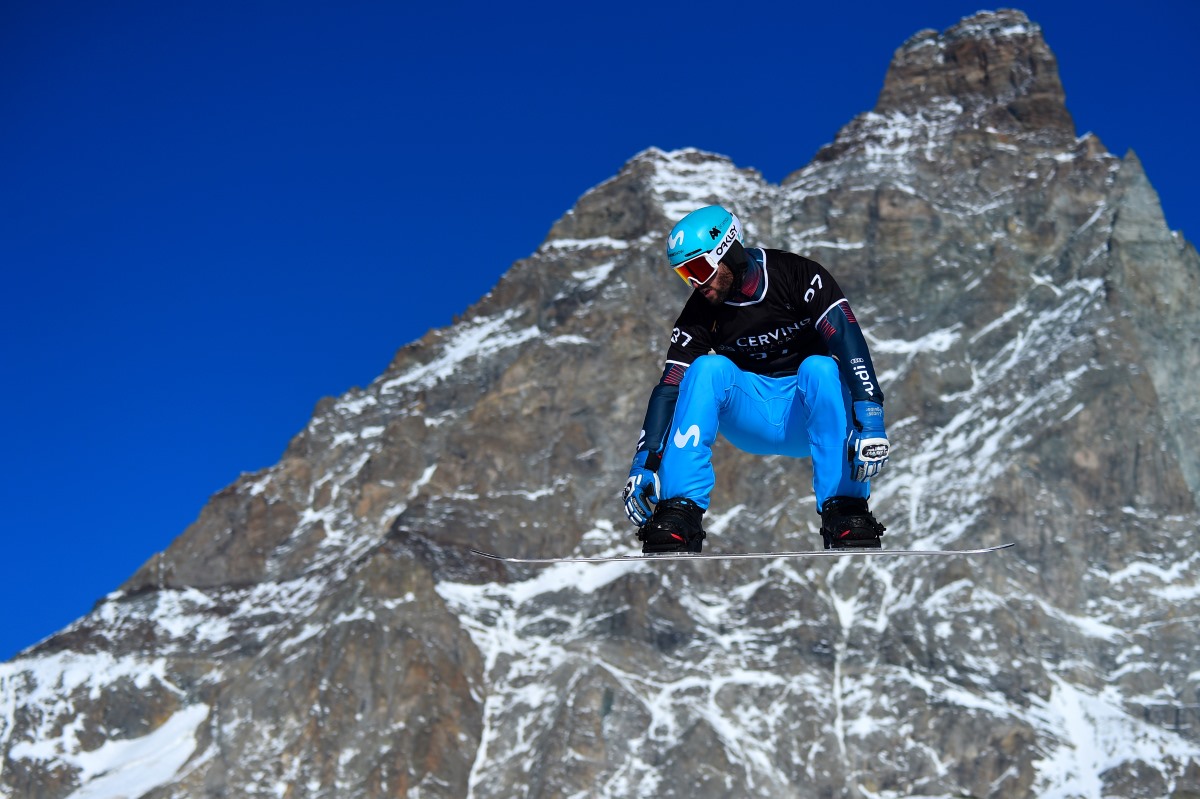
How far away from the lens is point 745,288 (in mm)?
21891

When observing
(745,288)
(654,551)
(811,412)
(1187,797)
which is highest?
(1187,797)

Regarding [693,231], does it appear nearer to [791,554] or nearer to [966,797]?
[791,554]

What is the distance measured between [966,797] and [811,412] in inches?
7343

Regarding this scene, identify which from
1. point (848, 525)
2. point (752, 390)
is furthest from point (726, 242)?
point (848, 525)

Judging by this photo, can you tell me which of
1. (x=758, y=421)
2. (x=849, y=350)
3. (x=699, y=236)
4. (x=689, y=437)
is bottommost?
(x=689, y=437)

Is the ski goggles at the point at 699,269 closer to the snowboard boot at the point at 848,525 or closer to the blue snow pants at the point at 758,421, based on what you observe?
the blue snow pants at the point at 758,421

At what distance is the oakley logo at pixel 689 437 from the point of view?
21.4 metres

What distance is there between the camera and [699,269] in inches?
840

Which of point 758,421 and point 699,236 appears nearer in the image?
point 699,236

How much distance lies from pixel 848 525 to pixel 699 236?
3885 millimetres

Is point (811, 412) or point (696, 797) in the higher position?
point (696, 797)

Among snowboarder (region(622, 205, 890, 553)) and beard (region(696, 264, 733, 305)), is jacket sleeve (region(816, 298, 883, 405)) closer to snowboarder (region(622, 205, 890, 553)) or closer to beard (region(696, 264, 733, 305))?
snowboarder (region(622, 205, 890, 553))

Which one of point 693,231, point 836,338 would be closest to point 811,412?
point 836,338

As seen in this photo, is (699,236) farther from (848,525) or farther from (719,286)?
(848,525)
